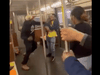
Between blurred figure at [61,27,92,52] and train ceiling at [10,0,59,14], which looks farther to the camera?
train ceiling at [10,0,59,14]

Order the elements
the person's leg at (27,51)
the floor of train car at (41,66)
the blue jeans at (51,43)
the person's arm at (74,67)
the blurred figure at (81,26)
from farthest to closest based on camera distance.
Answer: the blue jeans at (51,43)
the floor of train car at (41,66)
the person's leg at (27,51)
the blurred figure at (81,26)
the person's arm at (74,67)

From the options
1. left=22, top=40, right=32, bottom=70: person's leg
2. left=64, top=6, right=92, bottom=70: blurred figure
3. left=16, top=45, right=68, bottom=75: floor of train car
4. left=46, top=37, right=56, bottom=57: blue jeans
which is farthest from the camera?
left=46, top=37, right=56, bottom=57: blue jeans

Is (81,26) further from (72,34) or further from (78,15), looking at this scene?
(72,34)

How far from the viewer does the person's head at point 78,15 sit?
584mm

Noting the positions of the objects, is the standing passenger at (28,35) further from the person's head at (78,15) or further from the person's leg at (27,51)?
the person's head at (78,15)

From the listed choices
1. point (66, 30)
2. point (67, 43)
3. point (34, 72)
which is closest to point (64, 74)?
point (34, 72)

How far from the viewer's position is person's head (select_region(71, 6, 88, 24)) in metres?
0.58

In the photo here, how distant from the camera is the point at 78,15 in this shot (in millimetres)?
616

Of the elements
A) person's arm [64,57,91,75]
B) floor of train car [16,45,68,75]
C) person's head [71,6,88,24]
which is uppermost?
person's head [71,6,88,24]

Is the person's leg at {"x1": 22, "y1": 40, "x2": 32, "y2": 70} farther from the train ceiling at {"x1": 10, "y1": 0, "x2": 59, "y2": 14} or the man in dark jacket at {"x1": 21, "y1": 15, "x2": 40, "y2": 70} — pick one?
the train ceiling at {"x1": 10, "y1": 0, "x2": 59, "y2": 14}

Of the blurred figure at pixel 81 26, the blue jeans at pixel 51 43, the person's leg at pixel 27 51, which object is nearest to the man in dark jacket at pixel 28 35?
the person's leg at pixel 27 51

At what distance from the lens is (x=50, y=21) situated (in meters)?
1.85

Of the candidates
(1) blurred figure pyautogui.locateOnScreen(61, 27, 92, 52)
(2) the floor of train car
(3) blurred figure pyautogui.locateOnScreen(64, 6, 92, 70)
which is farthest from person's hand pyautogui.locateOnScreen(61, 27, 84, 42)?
(2) the floor of train car
